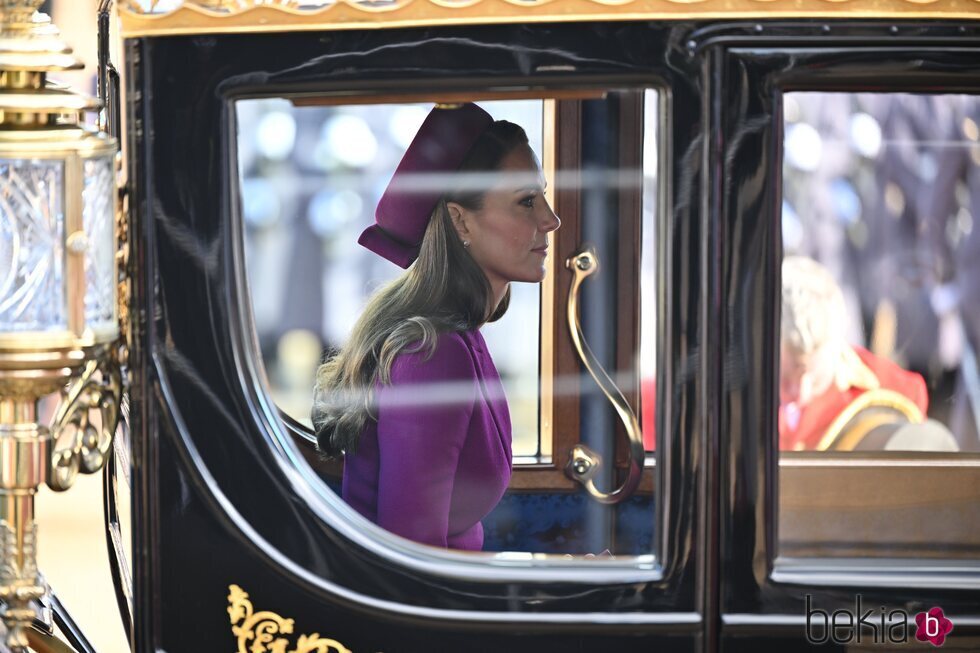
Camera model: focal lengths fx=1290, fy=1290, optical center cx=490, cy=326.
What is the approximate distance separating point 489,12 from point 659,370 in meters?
0.41

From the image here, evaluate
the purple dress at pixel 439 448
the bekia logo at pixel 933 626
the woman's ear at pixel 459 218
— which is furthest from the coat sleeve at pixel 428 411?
the bekia logo at pixel 933 626

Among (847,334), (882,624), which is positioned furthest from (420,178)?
(882,624)

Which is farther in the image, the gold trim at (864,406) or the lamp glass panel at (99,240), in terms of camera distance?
the gold trim at (864,406)

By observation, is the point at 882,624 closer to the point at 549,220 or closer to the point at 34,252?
the point at 549,220

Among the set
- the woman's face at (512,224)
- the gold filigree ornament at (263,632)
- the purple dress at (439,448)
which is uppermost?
the woman's face at (512,224)

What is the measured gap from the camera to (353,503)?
1.39 metres

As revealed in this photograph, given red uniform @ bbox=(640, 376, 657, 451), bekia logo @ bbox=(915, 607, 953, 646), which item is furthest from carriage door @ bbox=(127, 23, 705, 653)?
bekia logo @ bbox=(915, 607, 953, 646)

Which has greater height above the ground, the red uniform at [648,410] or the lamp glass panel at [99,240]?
the lamp glass panel at [99,240]

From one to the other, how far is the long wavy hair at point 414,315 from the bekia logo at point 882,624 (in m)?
0.48

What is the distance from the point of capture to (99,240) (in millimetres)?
1346

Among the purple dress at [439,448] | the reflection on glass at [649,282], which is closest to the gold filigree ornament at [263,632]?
the purple dress at [439,448]

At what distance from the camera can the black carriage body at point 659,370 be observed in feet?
4.39

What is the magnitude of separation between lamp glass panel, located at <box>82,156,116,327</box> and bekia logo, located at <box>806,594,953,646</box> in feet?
2.65

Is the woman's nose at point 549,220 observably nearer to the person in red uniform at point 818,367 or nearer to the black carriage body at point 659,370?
the black carriage body at point 659,370
